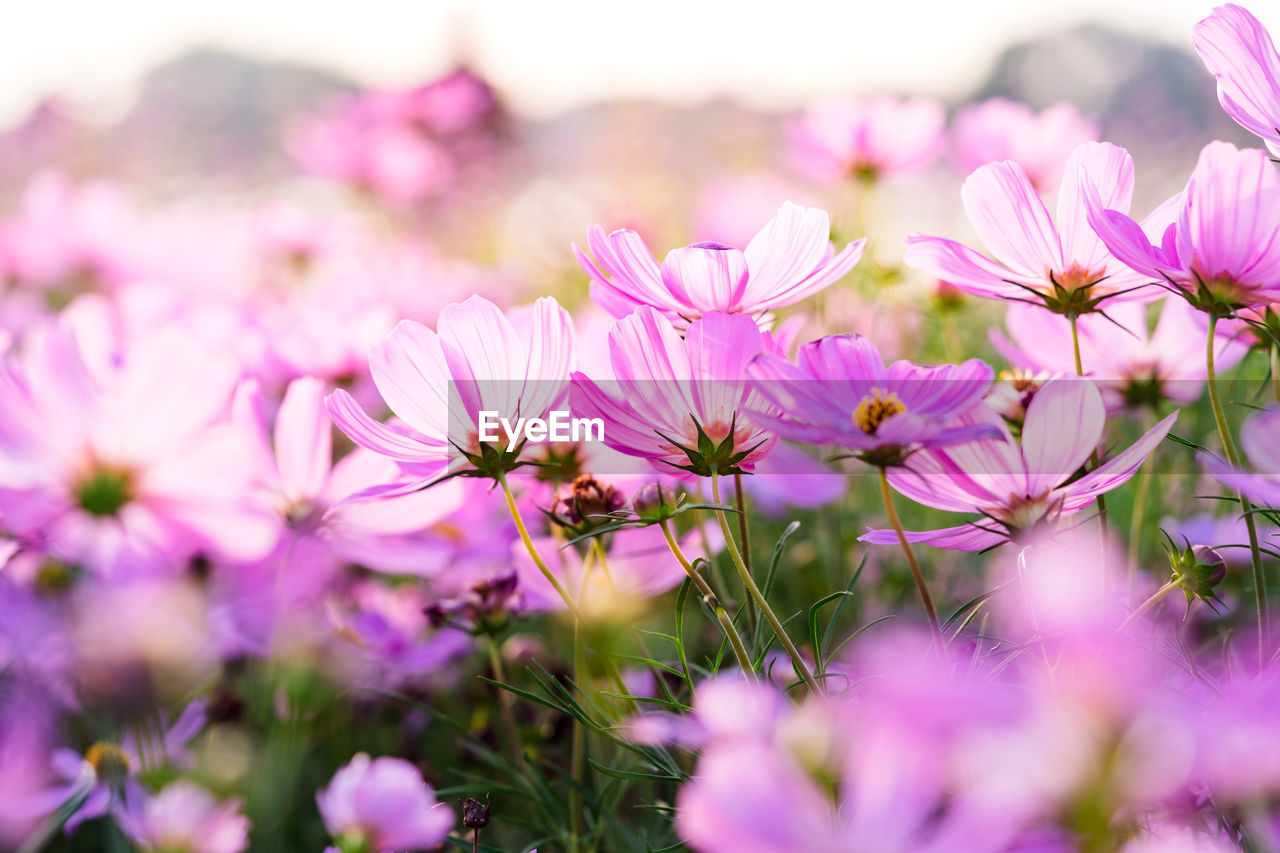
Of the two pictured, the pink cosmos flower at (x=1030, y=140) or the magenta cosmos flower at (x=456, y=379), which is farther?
the pink cosmos flower at (x=1030, y=140)

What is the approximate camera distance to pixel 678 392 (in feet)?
1.19

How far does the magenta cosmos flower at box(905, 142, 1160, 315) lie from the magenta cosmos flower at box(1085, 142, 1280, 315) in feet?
0.11

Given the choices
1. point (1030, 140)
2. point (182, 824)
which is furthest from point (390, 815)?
point (1030, 140)

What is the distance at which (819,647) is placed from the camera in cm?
41

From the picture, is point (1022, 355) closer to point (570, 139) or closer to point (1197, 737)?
point (1197, 737)

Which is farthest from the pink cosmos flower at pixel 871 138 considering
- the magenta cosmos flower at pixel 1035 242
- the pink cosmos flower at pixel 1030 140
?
the magenta cosmos flower at pixel 1035 242

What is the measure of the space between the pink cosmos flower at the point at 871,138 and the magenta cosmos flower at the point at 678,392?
3.06 ft

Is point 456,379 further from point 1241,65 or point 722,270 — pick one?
point 1241,65

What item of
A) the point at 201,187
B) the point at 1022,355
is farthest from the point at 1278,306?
the point at 201,187

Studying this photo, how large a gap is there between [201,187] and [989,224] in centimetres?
498

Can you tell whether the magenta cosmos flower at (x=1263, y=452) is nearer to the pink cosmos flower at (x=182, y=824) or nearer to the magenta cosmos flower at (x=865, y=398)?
the magenta cosmos flower at (x=865, y=398)

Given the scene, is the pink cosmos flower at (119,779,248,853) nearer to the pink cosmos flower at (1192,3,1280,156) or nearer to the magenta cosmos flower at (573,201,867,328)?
the magenta cosmos flower at (573,201,867,328)

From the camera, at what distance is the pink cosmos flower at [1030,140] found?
1048 millimetres

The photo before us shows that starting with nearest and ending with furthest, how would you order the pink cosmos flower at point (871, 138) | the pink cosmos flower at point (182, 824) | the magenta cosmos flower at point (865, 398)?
the magenta cosmos flower at point (865, 398) → the pink cosmos flower at point (182, 824) → the pink cosmos flower at point (871, 138)
